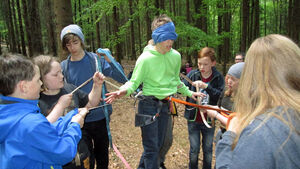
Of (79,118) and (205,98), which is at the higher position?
(79,118)

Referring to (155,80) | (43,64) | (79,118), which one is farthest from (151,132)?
(43,64)

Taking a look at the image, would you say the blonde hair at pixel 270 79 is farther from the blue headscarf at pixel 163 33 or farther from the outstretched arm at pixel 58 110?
the outstretched arm at pixel 58 110

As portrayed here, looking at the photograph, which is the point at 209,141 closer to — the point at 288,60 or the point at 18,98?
the point at 288,60

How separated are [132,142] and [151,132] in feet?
7.61

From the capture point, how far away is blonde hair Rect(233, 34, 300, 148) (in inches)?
43.9

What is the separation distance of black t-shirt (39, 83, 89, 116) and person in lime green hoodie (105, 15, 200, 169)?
0.66 m

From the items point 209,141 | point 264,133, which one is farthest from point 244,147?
point 209,141

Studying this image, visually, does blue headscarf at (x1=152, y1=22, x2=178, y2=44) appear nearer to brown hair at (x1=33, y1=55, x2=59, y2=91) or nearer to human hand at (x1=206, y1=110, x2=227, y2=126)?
human hand at (x1=206, y1=110, x2=227, y2=126)

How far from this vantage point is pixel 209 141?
3.22 m

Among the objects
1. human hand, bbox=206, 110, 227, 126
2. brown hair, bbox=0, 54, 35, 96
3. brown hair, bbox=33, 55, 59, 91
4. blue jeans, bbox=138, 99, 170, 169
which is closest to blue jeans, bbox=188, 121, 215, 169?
blue jeans, bbox=138, 99, 170, 169

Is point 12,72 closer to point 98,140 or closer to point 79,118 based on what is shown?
point 79,118

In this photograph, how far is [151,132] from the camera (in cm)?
283

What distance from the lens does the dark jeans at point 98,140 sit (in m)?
2.82

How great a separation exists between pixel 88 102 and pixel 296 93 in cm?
224
